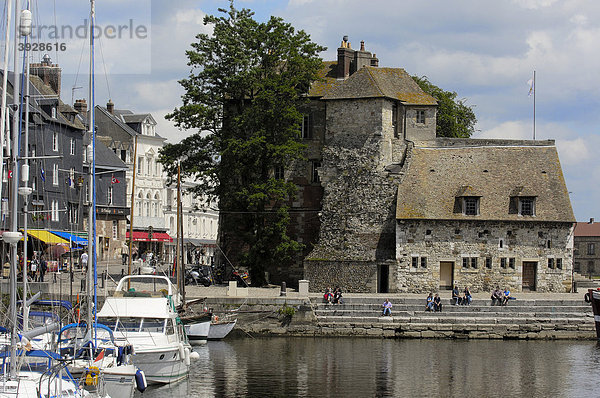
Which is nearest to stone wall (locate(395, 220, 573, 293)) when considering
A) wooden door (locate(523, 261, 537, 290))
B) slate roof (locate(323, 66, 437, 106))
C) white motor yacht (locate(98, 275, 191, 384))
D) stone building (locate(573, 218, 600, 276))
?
wooden door (locate(523, 261, 537, 290))

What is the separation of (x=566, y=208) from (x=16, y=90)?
4122cm

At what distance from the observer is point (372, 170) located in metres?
63.9

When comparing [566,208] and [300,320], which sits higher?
[566,208]

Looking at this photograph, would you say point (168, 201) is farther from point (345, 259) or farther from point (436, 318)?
point (436, 318)

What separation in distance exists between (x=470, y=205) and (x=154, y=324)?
29.3 metres

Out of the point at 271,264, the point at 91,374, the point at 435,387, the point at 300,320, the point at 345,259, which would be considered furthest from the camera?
the point at 271,264

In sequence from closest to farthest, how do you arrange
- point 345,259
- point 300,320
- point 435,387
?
point 435,387 → point 300,320 → point 345,259

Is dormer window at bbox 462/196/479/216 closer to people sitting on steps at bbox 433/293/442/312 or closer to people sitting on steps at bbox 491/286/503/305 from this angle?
people sitting on steps at bbox 491/286/503/305

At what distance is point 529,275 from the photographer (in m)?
63.1

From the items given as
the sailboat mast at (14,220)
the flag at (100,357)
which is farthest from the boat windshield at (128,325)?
the sailboat mast at (14,220)

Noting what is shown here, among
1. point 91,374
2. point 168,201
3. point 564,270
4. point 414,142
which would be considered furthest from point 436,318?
point 168,201

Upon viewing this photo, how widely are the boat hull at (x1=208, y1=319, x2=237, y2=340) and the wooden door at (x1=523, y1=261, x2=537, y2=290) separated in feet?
67.9

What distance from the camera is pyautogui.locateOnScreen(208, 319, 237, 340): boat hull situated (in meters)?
52.1

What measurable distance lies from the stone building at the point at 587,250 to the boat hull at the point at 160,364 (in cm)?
9984
